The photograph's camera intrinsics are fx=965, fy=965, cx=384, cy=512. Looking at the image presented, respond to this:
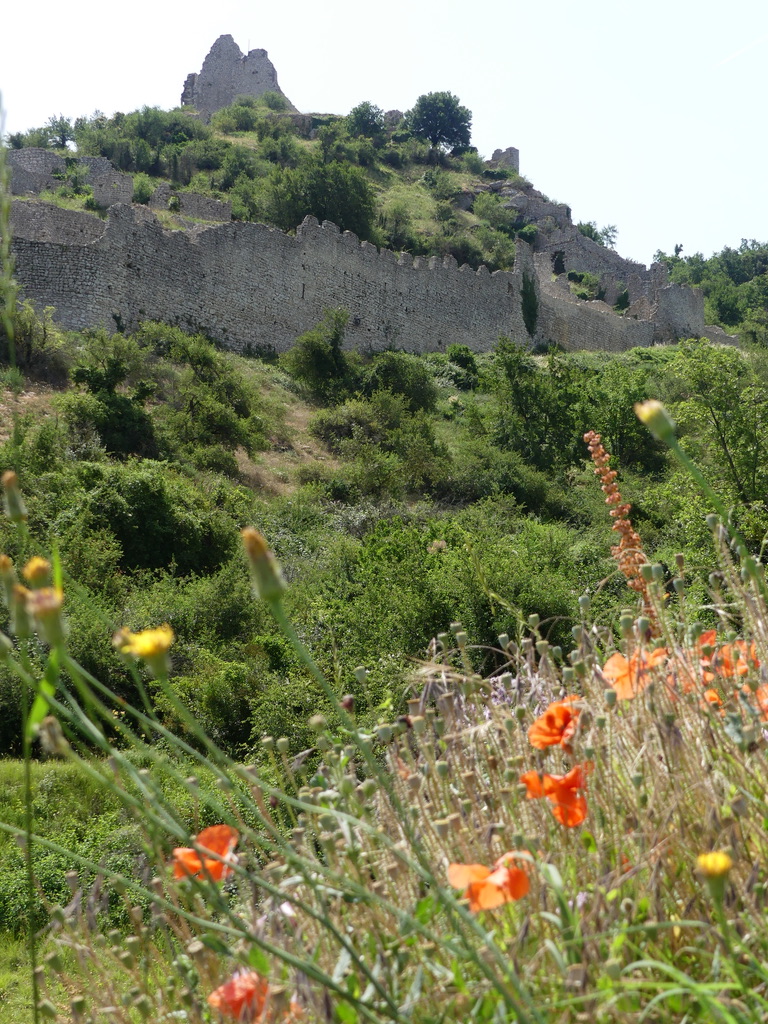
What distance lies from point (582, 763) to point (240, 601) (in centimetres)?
971

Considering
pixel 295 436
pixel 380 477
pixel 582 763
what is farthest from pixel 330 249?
pixel 582 763

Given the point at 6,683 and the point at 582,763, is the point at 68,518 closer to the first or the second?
the point at 6,683

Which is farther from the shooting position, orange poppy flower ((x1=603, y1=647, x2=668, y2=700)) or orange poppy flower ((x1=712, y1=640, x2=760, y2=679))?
orange poppy flower ((x1=712, y1=640, x2=760, y2=679))

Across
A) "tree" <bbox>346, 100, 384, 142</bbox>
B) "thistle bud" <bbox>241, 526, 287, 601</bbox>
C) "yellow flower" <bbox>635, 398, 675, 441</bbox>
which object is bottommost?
"thistle bud" <bbox>241, 526, 287, 601</bbox>

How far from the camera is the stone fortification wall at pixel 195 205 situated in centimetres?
3080

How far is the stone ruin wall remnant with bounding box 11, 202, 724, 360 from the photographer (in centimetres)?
1969

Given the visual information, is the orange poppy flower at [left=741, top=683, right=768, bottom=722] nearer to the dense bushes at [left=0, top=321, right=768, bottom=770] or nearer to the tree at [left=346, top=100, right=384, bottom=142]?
the dense bushes at [left=0, top=321, right=768, bottom=770]

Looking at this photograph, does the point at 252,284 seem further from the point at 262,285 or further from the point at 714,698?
the point at 714,698

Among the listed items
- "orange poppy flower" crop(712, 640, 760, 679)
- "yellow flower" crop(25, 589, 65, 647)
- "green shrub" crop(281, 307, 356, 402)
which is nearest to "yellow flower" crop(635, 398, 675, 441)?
"yellow flower" crop(25, 589, 65, 647)

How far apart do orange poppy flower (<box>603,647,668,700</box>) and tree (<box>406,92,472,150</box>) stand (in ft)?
217

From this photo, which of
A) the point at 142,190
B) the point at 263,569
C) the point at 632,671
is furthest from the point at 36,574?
the point at 142,190

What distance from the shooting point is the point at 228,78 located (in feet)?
203

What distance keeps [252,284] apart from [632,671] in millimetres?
22743

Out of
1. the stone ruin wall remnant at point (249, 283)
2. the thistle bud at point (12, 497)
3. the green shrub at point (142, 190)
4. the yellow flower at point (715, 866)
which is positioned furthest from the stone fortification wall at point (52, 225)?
the yellow flower at point (715, 866)
